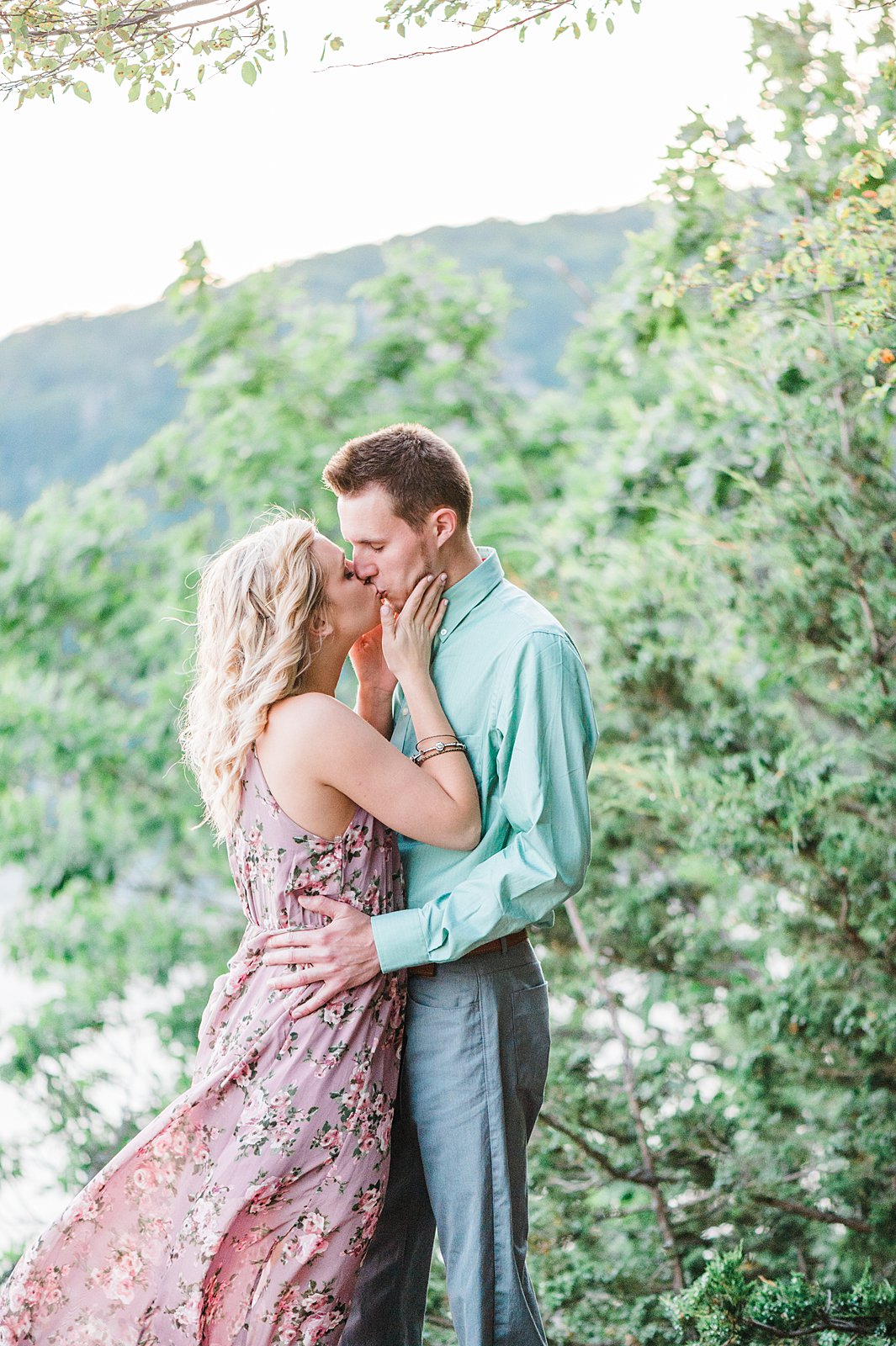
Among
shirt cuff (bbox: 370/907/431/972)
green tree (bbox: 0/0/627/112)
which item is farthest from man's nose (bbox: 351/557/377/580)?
green tree (bbox: 0/0/627/112)

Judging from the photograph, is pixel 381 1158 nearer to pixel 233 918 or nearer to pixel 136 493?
pixel 233 918

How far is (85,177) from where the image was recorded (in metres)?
5.94

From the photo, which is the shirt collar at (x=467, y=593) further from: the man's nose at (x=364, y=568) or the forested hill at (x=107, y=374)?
the forested hill at (x=107, y=374)

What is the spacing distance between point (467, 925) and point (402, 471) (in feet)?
2.73

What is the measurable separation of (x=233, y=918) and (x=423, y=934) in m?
4.55

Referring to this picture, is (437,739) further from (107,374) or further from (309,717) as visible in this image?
(107,374)

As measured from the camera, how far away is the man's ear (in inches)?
85.4

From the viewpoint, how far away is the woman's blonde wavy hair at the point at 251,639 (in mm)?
1975

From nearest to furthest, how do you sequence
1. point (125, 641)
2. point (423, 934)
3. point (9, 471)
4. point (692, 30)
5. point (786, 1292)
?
point (423, 934) < point (786, 1292) < point (692, 30) < point (125, 641) < point (9, 471)

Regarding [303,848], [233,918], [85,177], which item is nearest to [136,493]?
[85,177]

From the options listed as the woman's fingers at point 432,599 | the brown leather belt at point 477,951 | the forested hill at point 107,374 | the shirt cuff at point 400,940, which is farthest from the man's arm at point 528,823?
the forested hill at point 107,374

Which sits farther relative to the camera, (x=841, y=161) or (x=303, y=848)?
(x=841, y=161)

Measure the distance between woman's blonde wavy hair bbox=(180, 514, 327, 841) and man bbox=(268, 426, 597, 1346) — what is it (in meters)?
0.12

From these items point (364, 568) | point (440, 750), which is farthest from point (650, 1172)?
point (364, 568)
